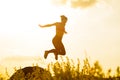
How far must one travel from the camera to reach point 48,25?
14.2 m

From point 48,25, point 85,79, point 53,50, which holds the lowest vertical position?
point 85,79

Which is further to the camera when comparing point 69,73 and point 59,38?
point 59,38

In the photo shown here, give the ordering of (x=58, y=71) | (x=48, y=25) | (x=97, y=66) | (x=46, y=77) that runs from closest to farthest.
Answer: (x=97, y=66) < (x=46, y=77) < (x=58, y=71) < (x=48, y=25)

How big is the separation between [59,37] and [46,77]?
279 inches

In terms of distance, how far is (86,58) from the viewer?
7.93 meters

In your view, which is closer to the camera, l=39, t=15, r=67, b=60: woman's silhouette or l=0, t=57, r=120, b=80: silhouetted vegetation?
l=0, t=57, r=120, b=80: silhouetted vegetation

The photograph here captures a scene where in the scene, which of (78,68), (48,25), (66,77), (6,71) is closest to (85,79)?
(78,68)

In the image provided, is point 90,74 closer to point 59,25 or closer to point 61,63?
point 61,63

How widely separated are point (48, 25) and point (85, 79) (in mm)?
6790

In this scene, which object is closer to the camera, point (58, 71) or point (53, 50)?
point (58, 71)

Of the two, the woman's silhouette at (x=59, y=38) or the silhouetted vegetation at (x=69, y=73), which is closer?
the silhouetted vegetation at (x=69, y=73)

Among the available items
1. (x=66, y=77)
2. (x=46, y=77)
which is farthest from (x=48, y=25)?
(x=46, y=77)

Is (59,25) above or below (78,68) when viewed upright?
above

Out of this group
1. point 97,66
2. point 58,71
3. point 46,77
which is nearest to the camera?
point 97,66
